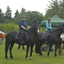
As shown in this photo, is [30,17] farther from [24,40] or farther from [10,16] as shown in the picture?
[24,40]

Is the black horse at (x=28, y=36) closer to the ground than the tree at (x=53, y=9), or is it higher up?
closer to the ground

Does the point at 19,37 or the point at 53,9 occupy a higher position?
the point at 53,9

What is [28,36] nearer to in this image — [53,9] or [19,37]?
[19,37]

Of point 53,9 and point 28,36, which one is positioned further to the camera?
point 53,9

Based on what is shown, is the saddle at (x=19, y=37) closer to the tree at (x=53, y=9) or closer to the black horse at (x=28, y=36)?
the black horse at (x=28, y=36)

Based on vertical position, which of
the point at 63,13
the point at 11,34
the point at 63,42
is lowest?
the point at 63,42

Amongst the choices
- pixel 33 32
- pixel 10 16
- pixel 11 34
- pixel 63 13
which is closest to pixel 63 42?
pixel 33 32

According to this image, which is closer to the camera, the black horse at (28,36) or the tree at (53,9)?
the black horse at (28,36)

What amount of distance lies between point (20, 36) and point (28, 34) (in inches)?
21.8

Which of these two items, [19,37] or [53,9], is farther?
[53,9]

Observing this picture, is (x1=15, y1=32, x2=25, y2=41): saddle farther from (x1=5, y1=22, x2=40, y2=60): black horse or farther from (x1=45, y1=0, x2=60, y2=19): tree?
(x1=45, y1=0, x2=60, y2=19): tree

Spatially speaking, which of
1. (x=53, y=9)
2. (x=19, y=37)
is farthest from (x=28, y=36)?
(x=53, y=9)

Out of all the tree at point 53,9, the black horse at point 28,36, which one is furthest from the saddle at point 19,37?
the tree at point 53,9

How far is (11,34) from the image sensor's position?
9461 mm
